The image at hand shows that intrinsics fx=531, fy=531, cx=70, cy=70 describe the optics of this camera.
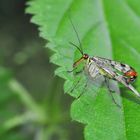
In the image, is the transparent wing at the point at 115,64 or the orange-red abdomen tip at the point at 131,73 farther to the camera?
the transparent wing at the point at 115,64

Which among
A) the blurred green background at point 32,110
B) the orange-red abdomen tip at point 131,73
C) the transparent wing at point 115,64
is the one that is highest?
the transparent wing at point 115,64

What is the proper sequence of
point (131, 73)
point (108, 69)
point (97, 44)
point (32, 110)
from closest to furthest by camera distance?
point (131, 73), point (108, 69), point (97, 44), point (32, 110)

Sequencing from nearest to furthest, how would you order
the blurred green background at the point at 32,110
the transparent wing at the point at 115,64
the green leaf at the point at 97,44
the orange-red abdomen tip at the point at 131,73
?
1. the green leaf at the point at 97,44
2. the orange-red abdomen tip at the point at 131,73
3. the transparent wing at the point at 115,64
4. the blurred green background at the point at 32,110

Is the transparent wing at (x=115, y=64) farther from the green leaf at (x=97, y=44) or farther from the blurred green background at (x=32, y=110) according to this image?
the blurred green background at (x=32, y=110)

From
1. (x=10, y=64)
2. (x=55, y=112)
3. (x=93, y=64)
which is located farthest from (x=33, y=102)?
(x=10, y=64)

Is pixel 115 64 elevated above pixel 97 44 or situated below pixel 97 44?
below

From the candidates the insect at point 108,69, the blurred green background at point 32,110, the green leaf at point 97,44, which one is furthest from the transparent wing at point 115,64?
the blurred green background at point 32,110

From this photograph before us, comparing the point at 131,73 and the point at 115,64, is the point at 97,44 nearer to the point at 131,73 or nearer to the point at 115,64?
the point at 115,64

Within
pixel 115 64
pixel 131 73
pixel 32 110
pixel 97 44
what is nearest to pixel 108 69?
pixel 115 64
